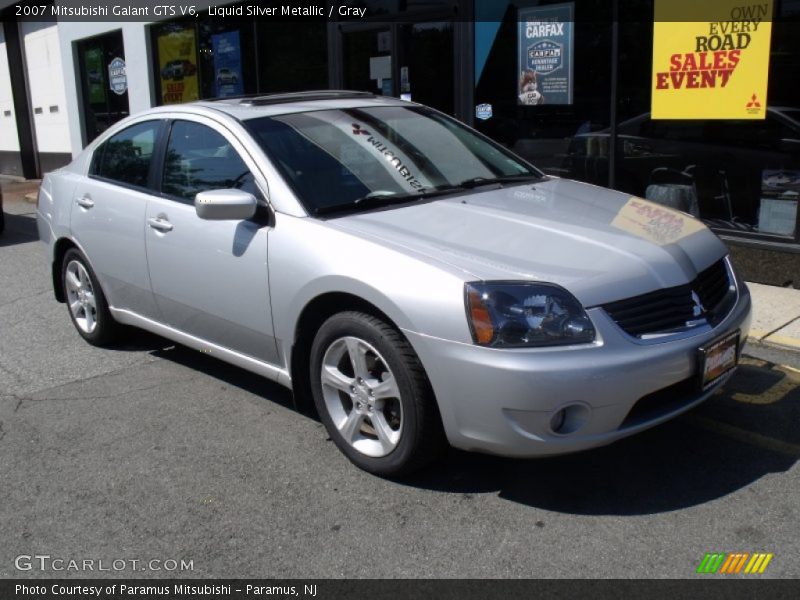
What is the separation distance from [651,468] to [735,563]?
74 centimetres

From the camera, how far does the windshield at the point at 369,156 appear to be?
164 inches

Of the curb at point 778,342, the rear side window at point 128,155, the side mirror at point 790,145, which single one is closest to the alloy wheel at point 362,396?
the rear side window at point 128,155

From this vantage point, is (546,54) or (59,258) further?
(546,54)

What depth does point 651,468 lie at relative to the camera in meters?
3.72

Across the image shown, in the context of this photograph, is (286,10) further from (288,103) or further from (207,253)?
(207,253)

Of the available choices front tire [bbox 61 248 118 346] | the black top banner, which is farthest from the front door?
the black top banner

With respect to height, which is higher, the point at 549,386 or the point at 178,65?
the point at 178,65

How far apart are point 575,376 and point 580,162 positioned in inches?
211

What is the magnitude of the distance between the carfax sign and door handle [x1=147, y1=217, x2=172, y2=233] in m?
4.75

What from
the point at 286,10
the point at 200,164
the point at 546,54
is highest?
the point at 286,10

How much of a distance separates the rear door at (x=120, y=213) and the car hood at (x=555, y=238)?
5.42 feet

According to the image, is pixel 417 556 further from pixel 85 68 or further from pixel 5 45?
pixel 5 45

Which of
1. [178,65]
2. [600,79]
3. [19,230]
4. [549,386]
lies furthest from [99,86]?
[549,386]

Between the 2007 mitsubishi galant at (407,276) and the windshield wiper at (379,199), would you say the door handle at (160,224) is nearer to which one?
the 2007 mitsubishi galant at (407,276)
